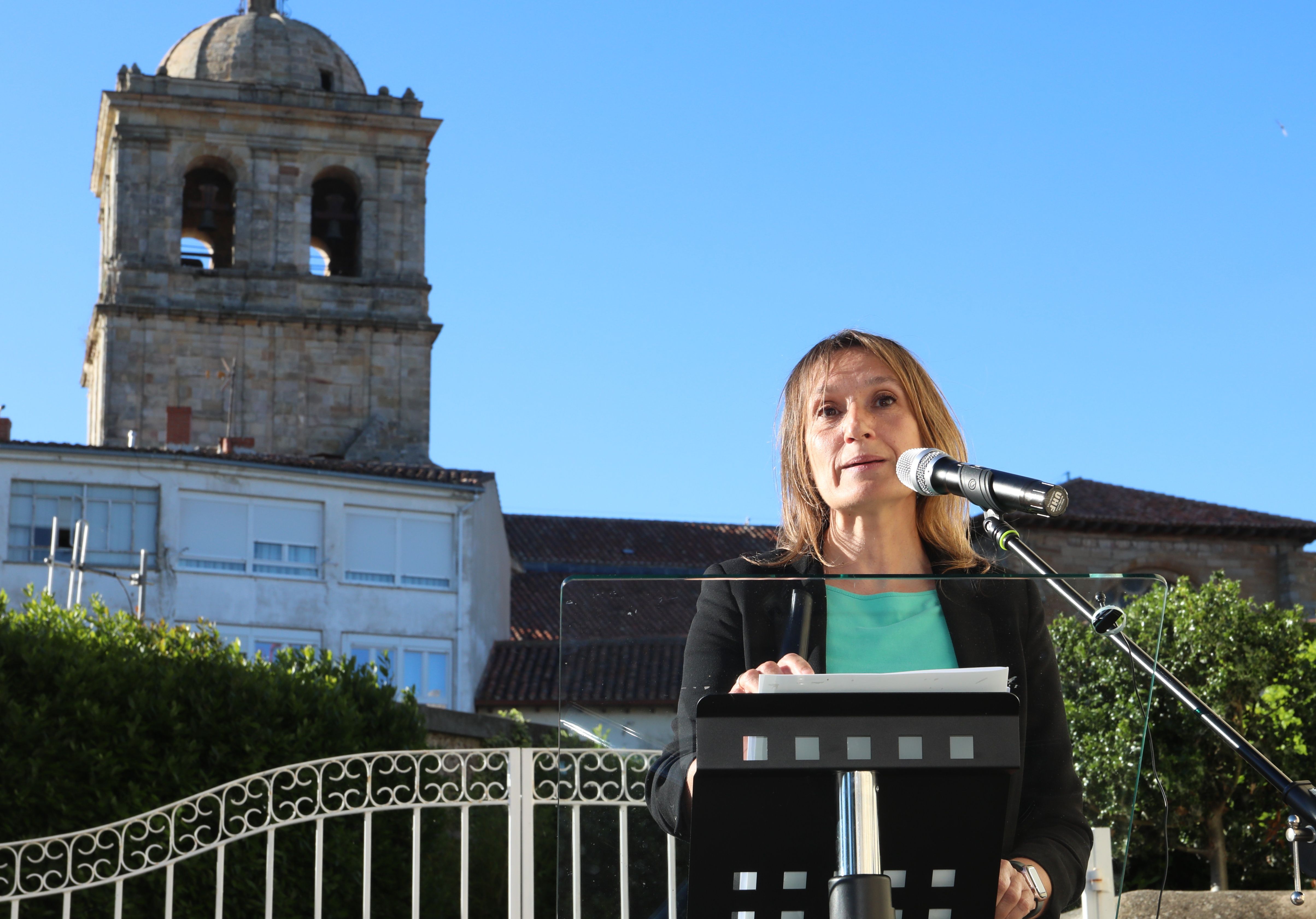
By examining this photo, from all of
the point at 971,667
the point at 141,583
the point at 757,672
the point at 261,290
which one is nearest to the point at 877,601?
the point at 971,667

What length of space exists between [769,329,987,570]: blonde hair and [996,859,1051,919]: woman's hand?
2.71 feet

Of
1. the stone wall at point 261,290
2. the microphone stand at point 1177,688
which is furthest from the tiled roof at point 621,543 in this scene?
the microphone stand at point 1177,688

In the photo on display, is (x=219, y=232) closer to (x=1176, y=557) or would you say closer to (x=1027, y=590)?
(x=1176, y=557)

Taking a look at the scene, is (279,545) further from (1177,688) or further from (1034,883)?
(1034,883)

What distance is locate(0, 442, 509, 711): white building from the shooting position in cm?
2838

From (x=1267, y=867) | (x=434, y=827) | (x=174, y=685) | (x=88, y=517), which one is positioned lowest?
(x=1267, y=867)

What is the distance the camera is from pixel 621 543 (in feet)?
154

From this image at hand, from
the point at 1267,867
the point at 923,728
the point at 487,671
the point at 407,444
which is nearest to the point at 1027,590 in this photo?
the point at 923,728

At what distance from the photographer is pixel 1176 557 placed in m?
38.2

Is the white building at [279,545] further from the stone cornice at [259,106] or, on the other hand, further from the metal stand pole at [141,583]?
the stone cornice at [259,106]

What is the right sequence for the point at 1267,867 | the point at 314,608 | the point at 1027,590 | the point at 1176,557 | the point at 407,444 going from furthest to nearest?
the point at 407,444 < the point at 1176,557 < the point at 314,608 < the point at 1267,867 < the point at 1027,590

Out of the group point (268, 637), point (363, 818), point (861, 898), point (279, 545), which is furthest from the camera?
point (268, 637)

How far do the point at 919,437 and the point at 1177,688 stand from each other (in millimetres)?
970

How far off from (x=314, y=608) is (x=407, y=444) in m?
13.5
